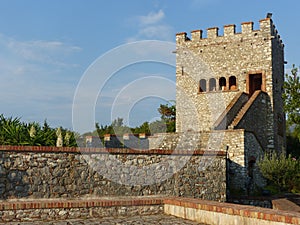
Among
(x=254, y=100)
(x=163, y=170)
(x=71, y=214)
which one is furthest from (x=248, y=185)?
(x=71, y=214)

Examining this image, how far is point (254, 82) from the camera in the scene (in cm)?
2364

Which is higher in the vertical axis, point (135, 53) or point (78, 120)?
point (135, 53)

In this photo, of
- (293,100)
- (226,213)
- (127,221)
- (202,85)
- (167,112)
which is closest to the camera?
(226,213)

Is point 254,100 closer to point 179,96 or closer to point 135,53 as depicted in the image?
point 179,96

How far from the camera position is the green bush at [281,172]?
17234 mm

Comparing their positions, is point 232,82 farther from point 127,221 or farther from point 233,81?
Result: point 127,221

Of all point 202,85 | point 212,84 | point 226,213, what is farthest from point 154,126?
point 226,213

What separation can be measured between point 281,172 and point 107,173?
32.4 feet

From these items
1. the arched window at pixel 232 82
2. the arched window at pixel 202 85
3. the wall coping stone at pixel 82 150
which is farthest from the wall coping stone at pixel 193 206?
the arched window at pixel 202 85

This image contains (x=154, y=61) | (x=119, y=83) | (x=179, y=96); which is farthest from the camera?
(x=179, y=96)

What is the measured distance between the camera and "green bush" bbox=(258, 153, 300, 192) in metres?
Answer: 17.2

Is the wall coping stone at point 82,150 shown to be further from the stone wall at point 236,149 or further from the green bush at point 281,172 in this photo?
the green bush at point 281,172

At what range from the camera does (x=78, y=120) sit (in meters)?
11.8

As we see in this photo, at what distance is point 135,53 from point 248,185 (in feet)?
26.2
